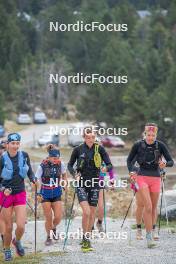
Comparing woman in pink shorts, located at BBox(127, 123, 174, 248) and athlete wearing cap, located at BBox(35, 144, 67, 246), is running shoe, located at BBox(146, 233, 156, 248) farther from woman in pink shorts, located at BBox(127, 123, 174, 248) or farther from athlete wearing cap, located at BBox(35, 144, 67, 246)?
athlete wearing cap, located at BBox(35, 144, 67, 246)

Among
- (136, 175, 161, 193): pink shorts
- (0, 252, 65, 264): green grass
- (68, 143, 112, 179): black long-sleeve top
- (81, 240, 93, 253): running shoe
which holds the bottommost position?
(0, 252, 65, 264): green grass

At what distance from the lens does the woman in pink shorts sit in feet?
34.1

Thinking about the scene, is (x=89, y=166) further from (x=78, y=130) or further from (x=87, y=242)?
(x=78, y=130)

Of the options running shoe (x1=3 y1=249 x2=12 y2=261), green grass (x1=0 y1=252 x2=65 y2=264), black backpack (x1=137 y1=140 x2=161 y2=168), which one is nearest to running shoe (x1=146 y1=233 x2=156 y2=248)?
black backpack (x1=137 y1=140 x2=161 y2=168)

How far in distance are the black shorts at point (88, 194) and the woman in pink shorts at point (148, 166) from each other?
62 centimetres

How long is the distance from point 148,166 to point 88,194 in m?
0.98

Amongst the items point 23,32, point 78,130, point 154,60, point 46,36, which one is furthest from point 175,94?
point 23,32

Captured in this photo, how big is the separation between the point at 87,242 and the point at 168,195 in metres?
5.51

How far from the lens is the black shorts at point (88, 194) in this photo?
33.6 feet

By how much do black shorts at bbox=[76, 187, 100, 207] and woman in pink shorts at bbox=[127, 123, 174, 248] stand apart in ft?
2.04

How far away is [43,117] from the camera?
71.4m

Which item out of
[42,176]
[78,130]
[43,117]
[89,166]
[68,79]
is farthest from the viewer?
[43,117]

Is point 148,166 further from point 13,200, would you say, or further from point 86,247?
point 13,200

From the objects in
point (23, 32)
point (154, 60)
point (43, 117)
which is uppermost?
point (23, 32)
